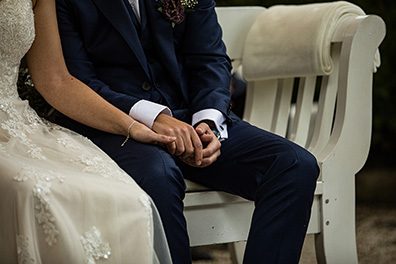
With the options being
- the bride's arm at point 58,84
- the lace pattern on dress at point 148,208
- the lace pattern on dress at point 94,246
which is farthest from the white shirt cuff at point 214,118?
the lace pattern on dress at point 94,246

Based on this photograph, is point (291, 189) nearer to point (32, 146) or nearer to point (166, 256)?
point (166, 256)

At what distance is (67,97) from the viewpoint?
5.65 ft

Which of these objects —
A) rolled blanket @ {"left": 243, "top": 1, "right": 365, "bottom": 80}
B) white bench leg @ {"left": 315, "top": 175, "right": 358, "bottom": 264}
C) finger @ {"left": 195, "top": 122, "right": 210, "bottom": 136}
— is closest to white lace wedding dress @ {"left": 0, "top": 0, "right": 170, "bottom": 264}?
finger @ {"left": 195, "top": 122, "right": 210, "bottom": 136}

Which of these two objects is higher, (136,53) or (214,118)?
(136,53)

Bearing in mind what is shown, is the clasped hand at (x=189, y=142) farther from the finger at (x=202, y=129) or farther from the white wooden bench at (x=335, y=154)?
the white wooden bench at (x=335, y=154)

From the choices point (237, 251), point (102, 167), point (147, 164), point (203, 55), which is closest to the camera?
point (102, 167)

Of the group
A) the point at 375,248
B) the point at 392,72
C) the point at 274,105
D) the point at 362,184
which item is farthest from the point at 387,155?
the point at 274,105

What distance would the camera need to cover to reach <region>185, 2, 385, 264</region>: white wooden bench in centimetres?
181

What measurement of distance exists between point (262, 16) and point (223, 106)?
0.68 metres

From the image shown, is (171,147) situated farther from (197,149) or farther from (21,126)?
(21,126)

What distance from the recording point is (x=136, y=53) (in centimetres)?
178

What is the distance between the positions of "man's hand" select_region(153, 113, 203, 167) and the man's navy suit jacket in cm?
11

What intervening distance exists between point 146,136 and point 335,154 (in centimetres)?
65

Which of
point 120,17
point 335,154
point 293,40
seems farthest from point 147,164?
point 293,40
